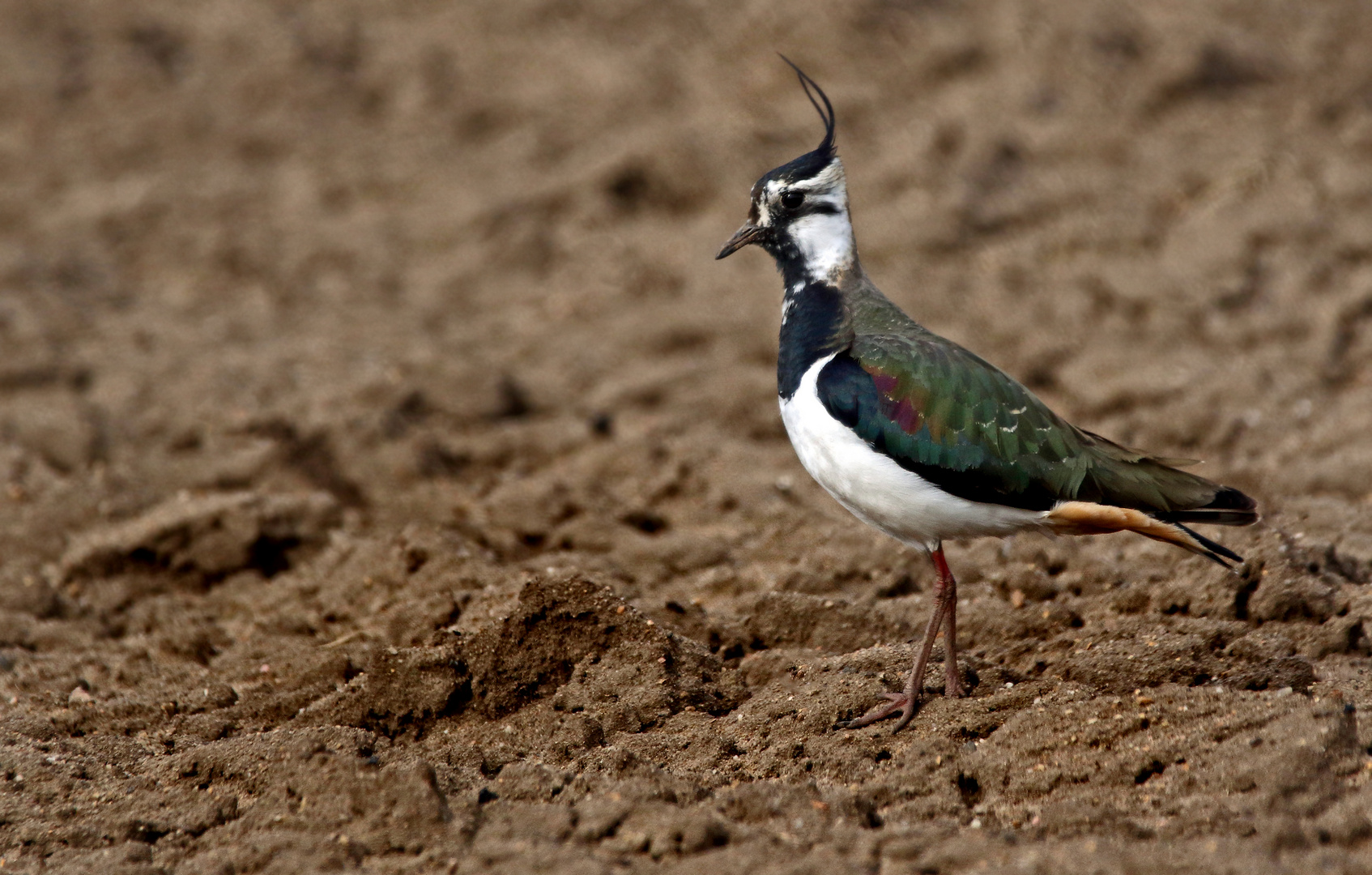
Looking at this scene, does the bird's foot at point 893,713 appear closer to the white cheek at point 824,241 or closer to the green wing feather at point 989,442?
the green wing feather at point 989,442

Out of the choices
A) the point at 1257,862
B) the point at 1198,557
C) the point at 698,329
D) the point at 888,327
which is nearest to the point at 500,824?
the point at 1257,862

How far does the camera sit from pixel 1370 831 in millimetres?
4020

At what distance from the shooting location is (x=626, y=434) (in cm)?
876

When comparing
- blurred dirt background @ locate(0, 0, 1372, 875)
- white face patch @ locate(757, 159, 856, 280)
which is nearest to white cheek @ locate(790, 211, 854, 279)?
white face patch @ locate(757, 159, 856, 280)

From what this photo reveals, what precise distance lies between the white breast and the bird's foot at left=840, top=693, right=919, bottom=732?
65 cm

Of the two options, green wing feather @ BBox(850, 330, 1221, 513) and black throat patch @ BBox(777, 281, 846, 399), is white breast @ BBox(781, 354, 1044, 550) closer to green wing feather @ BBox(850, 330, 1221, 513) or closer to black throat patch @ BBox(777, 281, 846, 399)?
green wing feather @ BBox(850, 330, 1221, 513)

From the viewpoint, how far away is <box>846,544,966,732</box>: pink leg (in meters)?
5.06

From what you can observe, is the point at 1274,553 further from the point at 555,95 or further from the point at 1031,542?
the point at 555,95

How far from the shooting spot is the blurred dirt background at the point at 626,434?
14.9ft

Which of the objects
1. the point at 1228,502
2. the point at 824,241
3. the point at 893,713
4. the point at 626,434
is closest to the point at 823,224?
the point at 824,241

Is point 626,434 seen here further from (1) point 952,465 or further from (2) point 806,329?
(1) point 952,465

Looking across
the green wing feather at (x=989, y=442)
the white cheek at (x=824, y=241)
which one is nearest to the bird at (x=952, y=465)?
the green wing feather at (x=989, y=442)

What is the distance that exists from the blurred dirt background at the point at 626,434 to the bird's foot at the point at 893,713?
0.09m

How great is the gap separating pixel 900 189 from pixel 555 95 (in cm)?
338
